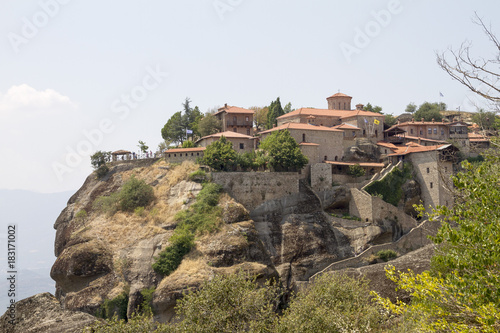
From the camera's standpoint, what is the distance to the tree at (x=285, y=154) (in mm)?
58219

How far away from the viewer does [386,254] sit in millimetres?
53094

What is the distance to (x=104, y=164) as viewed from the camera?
222 feet

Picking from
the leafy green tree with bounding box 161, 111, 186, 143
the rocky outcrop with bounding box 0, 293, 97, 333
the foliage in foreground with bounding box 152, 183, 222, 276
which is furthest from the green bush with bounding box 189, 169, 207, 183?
the rocky outcrop with bounding box 0, 293, 97, 333

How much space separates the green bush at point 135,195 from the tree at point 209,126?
15.3 m

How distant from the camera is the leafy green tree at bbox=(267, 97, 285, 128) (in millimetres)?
77500

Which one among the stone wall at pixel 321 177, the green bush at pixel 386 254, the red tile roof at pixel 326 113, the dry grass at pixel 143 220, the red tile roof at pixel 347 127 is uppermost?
the red tile roof at pixel 326 113

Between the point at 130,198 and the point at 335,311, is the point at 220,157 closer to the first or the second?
the point at 130,198

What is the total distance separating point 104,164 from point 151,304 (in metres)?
26.7

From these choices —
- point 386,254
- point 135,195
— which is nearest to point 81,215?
point 135,195

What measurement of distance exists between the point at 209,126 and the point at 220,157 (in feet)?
48.0

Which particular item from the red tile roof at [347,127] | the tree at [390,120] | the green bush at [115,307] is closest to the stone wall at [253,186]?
the red tile roof at [347,127]

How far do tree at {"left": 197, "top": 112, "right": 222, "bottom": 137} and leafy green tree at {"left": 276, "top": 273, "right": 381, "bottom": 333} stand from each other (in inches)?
1725

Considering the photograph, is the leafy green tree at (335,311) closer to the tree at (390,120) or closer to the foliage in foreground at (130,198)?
the foliage in foreground at (130,198)

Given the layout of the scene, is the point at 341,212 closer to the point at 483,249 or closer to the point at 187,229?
the point at 187,229
